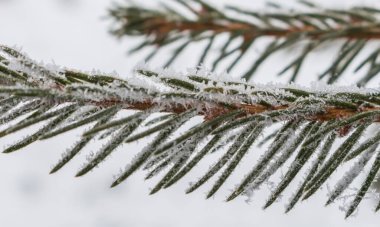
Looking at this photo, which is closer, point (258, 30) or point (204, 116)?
point (204, 116)

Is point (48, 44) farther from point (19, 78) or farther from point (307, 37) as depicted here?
point (19, 78)

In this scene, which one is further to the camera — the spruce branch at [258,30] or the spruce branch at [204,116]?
the spruce branch at [258,30]

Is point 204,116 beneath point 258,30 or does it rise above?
beneath

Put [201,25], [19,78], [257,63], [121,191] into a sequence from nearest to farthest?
[19,78] → [257,63] → [201,25] → [121,191]

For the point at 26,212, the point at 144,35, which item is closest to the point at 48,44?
the point at 26,212

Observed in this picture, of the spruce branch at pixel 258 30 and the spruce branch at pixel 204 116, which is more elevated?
the spruce branch at pixel 258 30
